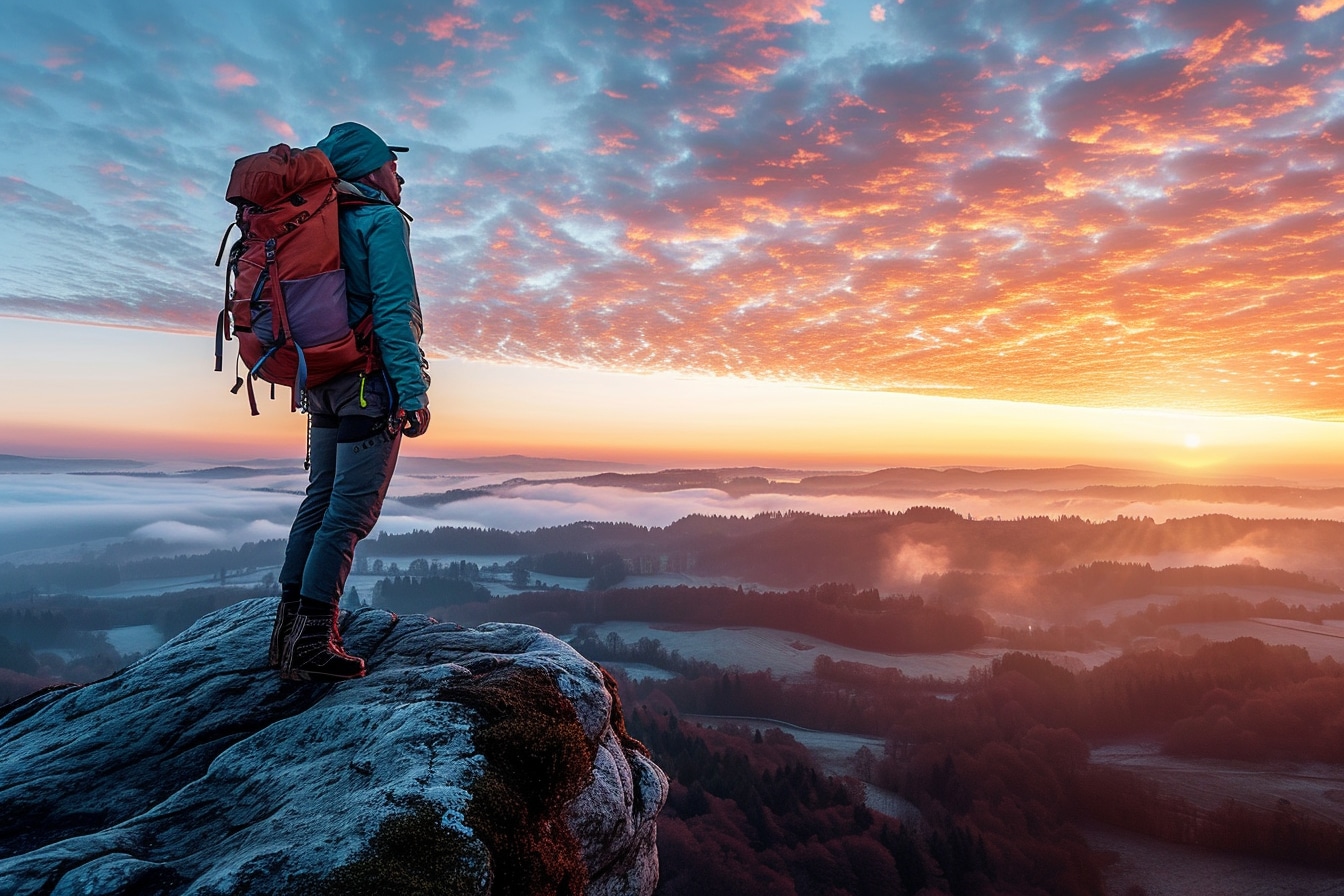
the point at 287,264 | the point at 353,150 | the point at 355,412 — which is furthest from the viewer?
the point at 353,150

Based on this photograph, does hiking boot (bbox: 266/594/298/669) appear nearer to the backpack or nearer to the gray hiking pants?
the gray hiking pants

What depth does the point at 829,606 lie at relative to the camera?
163875 mm

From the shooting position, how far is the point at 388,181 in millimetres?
6934

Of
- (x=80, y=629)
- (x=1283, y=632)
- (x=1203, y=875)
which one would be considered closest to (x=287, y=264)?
(x=1203, y=875)

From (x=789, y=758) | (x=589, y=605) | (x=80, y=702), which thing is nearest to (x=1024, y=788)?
(x=789, y=758)

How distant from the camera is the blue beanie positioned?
6.72m

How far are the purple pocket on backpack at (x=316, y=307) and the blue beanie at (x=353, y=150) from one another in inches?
51.0

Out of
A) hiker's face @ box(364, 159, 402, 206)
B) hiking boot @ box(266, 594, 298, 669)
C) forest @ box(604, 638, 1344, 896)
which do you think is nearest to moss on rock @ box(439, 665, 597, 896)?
hiking boot @ box(266, 594, 298, 669)

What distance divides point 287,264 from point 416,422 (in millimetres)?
1774

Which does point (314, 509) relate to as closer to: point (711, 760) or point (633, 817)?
point (633, 817)

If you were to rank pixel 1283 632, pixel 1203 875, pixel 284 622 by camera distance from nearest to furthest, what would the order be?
1. pixel 284 622
2. pixel 1203 875
3. pixel 1283 632

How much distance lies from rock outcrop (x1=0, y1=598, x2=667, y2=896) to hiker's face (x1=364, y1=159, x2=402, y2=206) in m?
4.84

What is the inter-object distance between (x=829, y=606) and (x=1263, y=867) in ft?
297

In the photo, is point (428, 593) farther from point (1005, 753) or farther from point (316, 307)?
point (316, 307)
